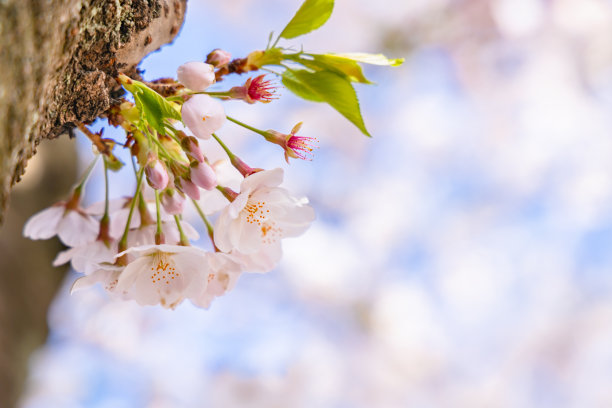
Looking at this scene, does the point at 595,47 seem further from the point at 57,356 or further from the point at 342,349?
the point at 57,356

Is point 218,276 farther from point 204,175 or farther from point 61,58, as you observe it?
point 61,58

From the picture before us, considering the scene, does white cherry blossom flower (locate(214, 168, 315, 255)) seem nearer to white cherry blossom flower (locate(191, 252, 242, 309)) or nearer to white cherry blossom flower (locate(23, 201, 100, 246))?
white cherry blossom flower (locate(191, 252, 242, 309))

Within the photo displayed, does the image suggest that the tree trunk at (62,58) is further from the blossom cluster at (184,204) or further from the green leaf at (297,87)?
the green leaf at (297,87)

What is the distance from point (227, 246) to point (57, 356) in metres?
3.04

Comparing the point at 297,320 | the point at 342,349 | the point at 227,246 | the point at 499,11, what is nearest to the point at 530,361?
the point at 342,349

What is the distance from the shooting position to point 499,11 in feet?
8.03

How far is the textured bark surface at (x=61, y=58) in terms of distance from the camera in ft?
1.01

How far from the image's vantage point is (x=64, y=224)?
0.64 m

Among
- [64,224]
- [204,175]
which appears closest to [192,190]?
[204,175]

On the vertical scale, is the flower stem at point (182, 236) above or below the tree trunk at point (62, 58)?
below

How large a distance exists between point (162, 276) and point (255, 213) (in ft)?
0.36

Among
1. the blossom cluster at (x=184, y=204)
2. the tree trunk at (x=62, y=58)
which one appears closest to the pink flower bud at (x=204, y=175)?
the blossom cluster at (x=184, y=204)

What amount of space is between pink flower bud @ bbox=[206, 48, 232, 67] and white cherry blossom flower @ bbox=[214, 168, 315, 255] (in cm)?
13

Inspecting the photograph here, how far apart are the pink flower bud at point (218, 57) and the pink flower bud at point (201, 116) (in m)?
0.10
